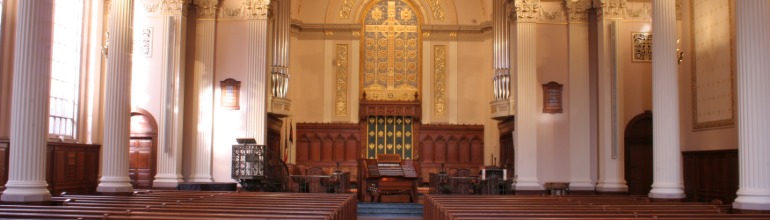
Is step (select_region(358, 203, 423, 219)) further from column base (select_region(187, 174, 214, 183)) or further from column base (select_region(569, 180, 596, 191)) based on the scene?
column base (select_region(187, 174, 214, 183))

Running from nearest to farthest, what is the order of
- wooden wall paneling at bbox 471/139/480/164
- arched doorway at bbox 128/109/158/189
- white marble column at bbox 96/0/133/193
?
white marble column at bbox 96/0/133/193, arched doorway at bbox 128/109/158/189, wooden wall paneling at bbox 471/139/480/164

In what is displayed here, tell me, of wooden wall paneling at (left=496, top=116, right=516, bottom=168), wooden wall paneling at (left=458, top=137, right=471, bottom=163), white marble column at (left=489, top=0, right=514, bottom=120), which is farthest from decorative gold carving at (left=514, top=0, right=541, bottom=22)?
wooden wall paneling at (left=458, top=137, right=471, bottom=163)

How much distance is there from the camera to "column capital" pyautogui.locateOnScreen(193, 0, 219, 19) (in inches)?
842

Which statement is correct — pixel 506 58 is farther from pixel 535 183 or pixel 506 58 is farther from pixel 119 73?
pixel 119 73

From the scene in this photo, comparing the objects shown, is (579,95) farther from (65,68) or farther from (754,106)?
(65,68)

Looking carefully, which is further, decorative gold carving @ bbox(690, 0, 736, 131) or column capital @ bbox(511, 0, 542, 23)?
column capital @ bbox(511, 0, 542, 23)

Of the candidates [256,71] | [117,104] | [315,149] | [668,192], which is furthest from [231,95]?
[668,192]

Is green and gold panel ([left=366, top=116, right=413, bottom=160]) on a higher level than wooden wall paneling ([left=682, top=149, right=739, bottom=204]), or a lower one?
higher

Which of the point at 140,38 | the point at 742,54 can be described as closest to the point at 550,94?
the point at 742,54

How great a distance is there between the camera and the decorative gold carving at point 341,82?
95.3ft

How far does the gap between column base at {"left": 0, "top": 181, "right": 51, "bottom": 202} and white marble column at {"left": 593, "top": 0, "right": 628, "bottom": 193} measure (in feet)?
42.5

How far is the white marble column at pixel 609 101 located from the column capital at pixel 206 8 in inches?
387

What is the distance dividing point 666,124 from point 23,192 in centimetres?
1100

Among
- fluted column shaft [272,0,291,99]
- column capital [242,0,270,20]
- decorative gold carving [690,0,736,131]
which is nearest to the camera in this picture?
decorative gold carving [690,0,736,131]
